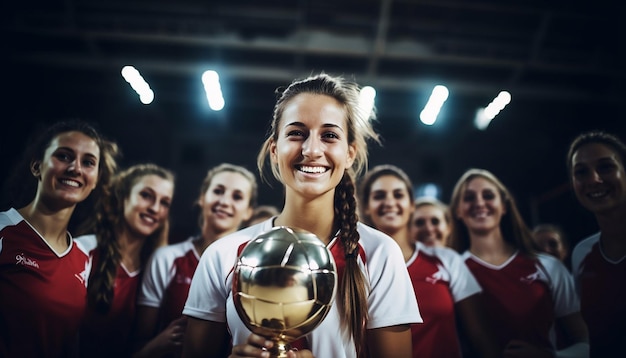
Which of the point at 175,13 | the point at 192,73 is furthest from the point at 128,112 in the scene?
the point at 175,13

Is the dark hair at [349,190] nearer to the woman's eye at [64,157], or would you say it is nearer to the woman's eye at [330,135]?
the woman's eye at [330,135]

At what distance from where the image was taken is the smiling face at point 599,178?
173 centimetres

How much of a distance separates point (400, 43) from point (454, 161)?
401 centimetres

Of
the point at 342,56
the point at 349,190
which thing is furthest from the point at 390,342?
the point at 342,56

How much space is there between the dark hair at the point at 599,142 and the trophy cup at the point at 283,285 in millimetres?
1596

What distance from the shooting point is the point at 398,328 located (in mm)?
1276

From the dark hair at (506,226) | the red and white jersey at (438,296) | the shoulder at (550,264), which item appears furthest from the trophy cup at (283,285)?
the dark hair at (506,226)

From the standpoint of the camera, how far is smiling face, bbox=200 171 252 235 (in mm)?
2619

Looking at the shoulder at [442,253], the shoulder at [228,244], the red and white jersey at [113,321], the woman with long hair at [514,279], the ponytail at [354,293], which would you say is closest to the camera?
the ponytail at [354,293]

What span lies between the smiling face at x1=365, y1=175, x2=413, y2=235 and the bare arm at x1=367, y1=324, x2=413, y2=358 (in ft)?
4.12

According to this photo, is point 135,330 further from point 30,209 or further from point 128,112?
point 128,112

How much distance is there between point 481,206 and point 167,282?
2072 millimetres

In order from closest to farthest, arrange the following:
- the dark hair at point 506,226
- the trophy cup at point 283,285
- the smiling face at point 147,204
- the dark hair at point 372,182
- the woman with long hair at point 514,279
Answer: the trophy cup at point 283,285 < the woman with long hair at point 514,279 < the smiling face at point 147,204 < the dark hair at point 506,226 < the dark hair at point 372,182

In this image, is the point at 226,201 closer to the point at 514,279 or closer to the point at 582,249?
the point at 514,279
